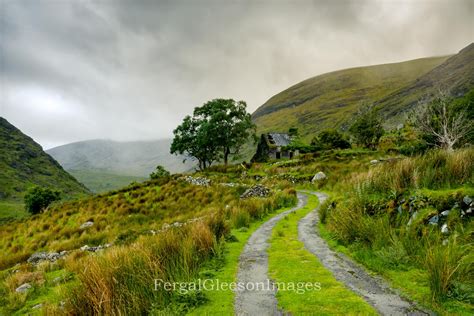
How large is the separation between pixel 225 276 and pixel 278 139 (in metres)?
59.4

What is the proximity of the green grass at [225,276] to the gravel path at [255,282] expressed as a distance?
0.45ft

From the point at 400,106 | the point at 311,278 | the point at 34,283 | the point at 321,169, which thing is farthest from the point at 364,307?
the point at 400,106

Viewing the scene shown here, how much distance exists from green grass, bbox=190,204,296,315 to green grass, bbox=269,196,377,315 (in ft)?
3.11

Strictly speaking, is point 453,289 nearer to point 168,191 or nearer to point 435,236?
point 435,236

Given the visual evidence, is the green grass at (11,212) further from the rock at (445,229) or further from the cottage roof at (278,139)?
A: the rock at (445,229)

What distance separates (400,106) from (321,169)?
514 ft

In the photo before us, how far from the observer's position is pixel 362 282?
5.67 metres

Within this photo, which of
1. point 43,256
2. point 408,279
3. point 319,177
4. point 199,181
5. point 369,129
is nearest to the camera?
point 408,279

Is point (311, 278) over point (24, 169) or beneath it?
beneath

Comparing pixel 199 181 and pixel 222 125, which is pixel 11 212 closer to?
pixel 222 125

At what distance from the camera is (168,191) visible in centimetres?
2717

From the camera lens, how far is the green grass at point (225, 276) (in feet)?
15.6

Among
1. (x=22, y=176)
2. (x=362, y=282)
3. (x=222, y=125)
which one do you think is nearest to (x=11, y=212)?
(x=22, y=176)

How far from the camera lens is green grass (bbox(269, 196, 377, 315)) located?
14.8 feet
